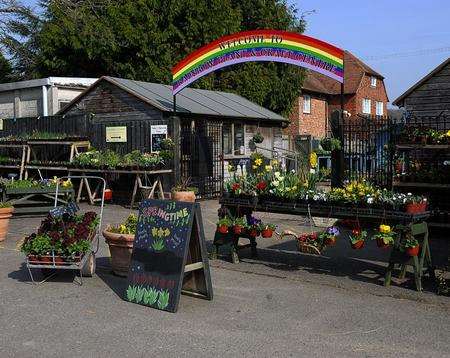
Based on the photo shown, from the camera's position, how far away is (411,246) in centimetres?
680

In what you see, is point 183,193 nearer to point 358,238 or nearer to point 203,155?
point 203,155

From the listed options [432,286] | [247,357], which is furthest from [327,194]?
[247,357]

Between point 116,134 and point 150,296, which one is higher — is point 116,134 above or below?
above

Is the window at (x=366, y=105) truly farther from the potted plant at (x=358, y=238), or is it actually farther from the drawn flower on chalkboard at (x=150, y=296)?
the drawn flower on chalkboard at (x=150, y=296)

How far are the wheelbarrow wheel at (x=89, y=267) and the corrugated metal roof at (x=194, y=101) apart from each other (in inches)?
341

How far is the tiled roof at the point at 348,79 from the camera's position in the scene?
40.6 metres

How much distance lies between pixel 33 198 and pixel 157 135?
3.66 m

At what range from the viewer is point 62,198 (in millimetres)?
14383

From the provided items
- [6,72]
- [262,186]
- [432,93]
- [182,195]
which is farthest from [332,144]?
[6,72]

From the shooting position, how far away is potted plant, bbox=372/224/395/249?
272 inches

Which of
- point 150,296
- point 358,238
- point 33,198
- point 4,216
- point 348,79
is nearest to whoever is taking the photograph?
point 150,296

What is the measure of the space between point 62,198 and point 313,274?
834 cm

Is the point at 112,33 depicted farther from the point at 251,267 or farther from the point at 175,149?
the point at 251,267

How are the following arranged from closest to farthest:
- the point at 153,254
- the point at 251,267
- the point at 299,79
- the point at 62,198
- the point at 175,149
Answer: the point at 153,254
the point at 251,267
the point at 62,198
the point at 175,149
the point at 299,79
